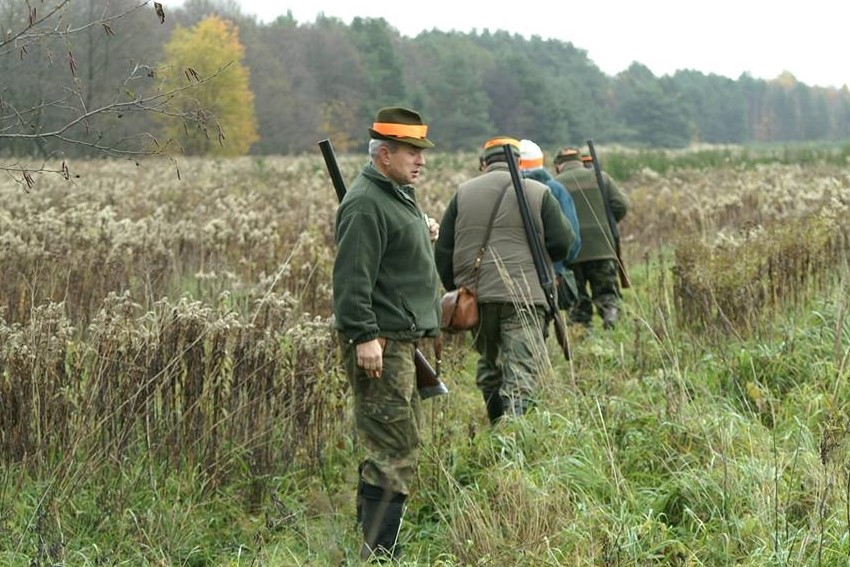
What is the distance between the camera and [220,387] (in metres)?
5.28

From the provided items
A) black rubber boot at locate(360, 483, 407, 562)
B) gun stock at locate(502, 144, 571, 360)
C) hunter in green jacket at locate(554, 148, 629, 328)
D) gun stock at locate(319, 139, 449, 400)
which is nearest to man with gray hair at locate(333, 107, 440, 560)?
black rubber boot at locate(360, 483, 407, 562)

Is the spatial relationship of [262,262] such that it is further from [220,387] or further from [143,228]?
[220,387]

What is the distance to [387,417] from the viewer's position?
4551 mm

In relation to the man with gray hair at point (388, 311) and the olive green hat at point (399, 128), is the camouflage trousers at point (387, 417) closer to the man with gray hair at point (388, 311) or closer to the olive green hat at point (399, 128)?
the man with gray hair at point (388, 311)

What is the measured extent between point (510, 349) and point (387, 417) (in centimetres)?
184

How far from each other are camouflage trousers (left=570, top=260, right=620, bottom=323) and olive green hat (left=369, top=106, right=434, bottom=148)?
5.41 metres

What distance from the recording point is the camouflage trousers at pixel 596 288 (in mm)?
9867

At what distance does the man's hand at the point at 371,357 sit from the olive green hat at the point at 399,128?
2.95ft

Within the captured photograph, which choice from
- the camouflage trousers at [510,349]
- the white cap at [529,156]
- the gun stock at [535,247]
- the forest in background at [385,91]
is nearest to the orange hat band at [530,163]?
the white cap at [529,156]

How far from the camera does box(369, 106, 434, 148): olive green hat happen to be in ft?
15.0

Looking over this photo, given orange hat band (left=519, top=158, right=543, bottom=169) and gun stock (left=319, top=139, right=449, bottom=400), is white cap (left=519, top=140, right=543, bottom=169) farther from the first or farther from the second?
gun stock (left=319, top=139, right=449, bottom=400)

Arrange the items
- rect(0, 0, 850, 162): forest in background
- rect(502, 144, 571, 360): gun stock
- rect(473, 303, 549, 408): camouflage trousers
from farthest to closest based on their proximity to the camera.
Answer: rect(0, 0, 850, 162): forest in background, rect(502, 144, 571, 360): gun stock, rect(473, 303, 549, 408): camouflage trousers

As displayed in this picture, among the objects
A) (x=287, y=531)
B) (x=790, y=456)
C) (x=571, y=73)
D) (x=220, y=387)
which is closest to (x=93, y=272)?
(x=220, y=387)

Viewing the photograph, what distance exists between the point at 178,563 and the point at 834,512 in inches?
108
